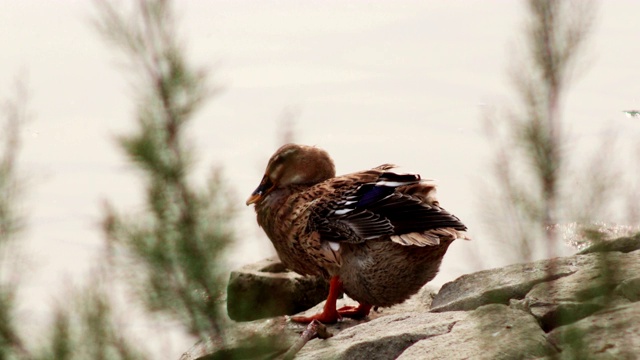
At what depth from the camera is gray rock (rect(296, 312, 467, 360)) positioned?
5043mm

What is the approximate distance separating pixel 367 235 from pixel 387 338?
1144 mm

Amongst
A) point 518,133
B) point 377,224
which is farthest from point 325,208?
point 518,133

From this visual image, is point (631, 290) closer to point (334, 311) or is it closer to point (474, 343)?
point (474, 343)

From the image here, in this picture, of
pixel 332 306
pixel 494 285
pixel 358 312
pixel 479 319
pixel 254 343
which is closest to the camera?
pixel 254 343

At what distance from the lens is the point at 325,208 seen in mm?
6453

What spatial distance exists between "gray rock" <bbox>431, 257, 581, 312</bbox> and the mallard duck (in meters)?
0.30

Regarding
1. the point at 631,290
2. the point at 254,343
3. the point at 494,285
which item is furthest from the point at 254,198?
the point at 254,343

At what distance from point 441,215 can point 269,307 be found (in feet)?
13.3

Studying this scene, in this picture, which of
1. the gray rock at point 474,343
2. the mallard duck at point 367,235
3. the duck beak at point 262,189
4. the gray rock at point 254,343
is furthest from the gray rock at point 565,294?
the duck beak at point 262,189

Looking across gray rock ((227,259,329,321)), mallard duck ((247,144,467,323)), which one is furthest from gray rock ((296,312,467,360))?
gray rock ((227,259,329,321))

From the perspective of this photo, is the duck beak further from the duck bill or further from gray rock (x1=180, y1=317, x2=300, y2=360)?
gray rock (x1=180, y1=317, x2=300, y2=360)

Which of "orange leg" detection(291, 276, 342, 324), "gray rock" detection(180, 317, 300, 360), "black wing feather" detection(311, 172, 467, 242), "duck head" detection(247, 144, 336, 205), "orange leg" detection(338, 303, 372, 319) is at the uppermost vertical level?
"gray rock" detection(180, 317, 300, 360)

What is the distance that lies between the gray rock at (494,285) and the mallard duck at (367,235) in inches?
11.9

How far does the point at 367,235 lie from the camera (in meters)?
6.15
